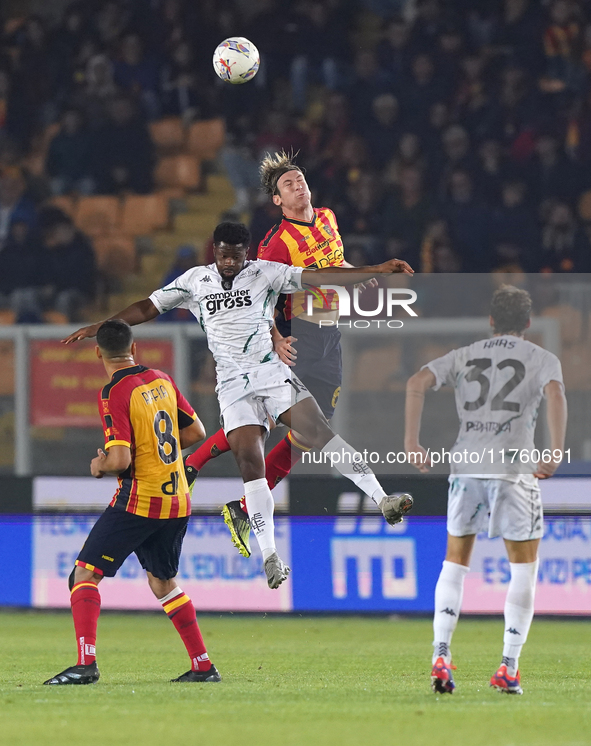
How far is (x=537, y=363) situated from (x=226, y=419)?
205cm

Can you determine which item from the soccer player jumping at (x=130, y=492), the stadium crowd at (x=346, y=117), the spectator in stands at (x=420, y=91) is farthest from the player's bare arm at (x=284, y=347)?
the spectator in stands at (x=420, y=91)

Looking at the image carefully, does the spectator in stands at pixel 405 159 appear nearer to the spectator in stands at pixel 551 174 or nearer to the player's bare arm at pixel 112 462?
the spectator in stands at pixel 551 174

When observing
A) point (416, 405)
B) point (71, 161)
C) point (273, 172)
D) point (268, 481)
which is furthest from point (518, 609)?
point (71, 161)

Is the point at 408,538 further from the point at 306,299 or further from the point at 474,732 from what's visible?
the point at 474,732

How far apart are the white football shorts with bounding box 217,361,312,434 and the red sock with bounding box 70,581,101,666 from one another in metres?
1.41

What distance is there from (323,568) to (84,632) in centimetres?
433

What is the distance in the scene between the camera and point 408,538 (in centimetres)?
1046

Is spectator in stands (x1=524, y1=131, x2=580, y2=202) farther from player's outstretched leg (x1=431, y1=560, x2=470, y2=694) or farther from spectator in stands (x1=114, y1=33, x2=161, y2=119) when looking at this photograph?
player's outstretched leg (x1=431, y1=560, x2=470, y2=694)

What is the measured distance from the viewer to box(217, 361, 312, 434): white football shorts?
7406mm

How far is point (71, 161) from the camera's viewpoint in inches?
584

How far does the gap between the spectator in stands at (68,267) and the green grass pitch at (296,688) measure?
12.5 ft

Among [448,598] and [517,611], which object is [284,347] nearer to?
[448,598]

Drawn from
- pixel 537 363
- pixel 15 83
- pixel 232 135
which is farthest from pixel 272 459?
pixel 15 83

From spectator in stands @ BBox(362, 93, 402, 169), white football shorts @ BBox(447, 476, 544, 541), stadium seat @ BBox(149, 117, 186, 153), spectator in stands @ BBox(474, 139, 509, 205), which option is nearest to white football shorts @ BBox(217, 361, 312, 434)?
white football shorts @ BBox(447, 476, 544, 541)
